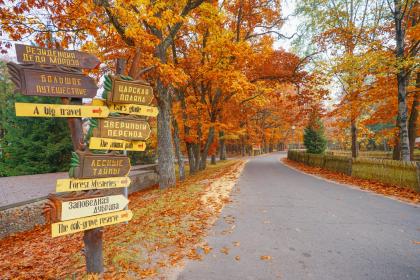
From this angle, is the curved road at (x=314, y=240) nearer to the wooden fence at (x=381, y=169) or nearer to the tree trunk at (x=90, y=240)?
the tree trunk at (x=90, y=240)

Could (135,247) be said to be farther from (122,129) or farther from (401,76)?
(401,76)

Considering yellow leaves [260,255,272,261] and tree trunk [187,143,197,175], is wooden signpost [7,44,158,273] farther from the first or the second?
tree trunk [187,143,197,175]

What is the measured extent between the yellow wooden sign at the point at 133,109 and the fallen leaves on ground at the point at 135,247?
235cm

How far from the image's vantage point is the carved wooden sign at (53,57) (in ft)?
10.0

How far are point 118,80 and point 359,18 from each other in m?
19.9

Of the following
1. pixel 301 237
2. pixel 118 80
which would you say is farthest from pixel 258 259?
pixel 118 80

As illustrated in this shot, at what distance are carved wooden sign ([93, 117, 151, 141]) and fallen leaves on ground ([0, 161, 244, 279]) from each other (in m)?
1.98

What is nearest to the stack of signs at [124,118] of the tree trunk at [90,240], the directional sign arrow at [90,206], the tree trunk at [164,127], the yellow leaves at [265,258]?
the tree trunk at [90,240]

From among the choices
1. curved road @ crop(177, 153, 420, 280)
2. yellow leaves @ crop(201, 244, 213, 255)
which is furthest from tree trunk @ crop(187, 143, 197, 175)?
yellow leaves @ crop(201, 244, 213, 255)

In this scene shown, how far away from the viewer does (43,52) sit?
10.4 ft

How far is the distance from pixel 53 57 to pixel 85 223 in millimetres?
2266

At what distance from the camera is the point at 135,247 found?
427 cm

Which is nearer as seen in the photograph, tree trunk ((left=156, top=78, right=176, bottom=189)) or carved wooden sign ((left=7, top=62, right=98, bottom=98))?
carved wooden sign ((left=7, top=62, right=98, bottom=98))

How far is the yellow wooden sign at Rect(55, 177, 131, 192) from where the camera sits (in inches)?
118
